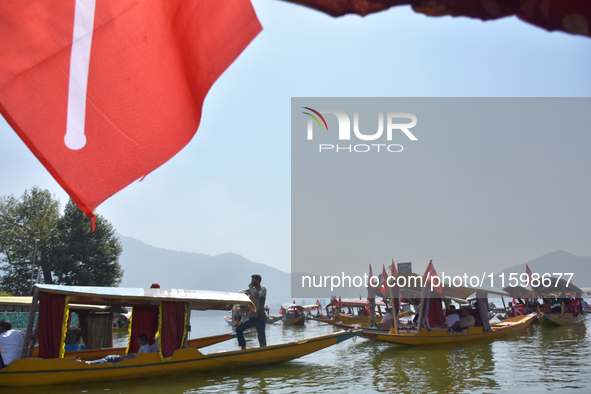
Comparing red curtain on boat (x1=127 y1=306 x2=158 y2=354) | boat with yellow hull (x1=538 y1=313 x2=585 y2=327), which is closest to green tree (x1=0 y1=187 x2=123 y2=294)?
red curtain on boat (x1=127 y1=306 x2=158 y2=354)

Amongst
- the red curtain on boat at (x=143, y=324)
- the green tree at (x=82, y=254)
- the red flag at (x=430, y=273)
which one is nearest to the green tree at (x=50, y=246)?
the green tree at (x=82, y=254)

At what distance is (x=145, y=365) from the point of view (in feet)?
38.5

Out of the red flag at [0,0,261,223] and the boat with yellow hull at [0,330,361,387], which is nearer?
the red flag at [0,0,261,223]

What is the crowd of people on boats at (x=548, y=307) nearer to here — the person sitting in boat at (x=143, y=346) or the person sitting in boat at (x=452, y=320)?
the person sitting in boat at (x=452, y=320)

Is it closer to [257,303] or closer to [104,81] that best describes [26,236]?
[257,303]

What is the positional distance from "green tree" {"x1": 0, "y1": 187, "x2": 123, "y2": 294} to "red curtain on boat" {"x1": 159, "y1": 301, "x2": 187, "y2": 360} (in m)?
Result: 39.7

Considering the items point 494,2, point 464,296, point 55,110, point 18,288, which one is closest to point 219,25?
point 55,110

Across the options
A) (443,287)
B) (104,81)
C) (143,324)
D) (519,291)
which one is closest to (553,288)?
(519,291)

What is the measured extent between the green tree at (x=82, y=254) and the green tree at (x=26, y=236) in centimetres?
137

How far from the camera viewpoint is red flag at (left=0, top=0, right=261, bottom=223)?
2814 mm

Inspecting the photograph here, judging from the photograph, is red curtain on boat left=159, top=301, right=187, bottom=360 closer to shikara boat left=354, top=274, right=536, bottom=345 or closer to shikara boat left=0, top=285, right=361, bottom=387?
shikara boat left=0, top=285, right=361, bottom=387

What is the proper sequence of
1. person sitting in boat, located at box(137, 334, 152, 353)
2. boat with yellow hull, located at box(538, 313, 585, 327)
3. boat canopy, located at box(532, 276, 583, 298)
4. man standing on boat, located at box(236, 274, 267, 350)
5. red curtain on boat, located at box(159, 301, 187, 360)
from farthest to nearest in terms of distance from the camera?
boat canopy, located at box(532, 276, 583, 298) < boat with yellow hull, located at box(538, 313, 585, 327) < man standing on boat, located at box(236, 274, 267, 350) < person sitting in boat, located at box(137, 334, 152, 353) < red curtain on boat, located at box(159, 301, 187, 360)

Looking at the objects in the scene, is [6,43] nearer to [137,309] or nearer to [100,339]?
[137,309]

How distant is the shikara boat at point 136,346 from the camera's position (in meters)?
10.6
